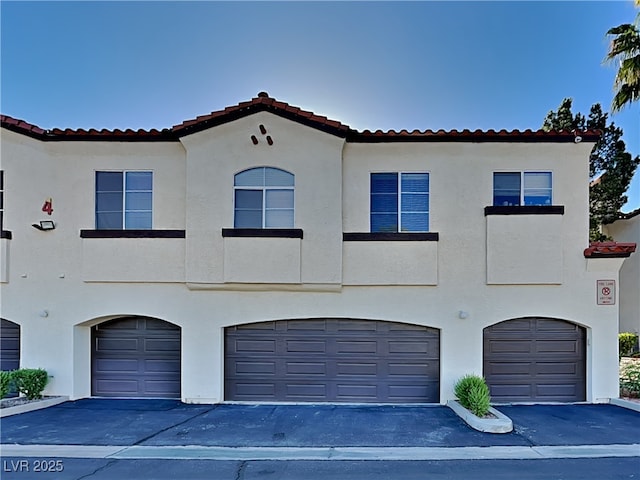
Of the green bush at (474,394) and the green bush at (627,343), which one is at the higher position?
the green bush at (474,394)

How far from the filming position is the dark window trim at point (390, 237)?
33.0ft

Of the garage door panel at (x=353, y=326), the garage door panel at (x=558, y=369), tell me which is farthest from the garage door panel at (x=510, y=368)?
the garage door panel at (x=353, y=326)

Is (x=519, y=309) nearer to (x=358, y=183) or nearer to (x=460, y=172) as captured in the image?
(x=460, y=172)

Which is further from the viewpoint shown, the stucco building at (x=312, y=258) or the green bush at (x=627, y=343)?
the green bush at (x=627, y=343)

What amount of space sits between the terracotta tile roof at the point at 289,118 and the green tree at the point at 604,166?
30.1 feet

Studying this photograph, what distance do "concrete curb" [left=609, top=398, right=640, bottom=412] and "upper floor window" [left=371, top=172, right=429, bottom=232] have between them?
639 cm

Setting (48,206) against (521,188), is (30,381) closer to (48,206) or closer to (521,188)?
(48,206)

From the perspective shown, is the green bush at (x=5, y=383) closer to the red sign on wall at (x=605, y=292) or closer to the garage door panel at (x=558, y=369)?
the garage door panel at (x=558, y=369)

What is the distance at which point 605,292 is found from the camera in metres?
10.0

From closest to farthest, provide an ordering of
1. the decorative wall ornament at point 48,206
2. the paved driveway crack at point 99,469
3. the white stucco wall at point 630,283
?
1. the paved driveway crack at point 99,469
2. the decorative wall ornament at point 48,206
3. the white stucco wall at point 630,283

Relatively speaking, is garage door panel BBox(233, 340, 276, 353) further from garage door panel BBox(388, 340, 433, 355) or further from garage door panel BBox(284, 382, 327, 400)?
garage door panel BBox(388, 340, 433, 355)

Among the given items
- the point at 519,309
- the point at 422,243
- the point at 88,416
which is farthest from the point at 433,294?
the point at 88,416

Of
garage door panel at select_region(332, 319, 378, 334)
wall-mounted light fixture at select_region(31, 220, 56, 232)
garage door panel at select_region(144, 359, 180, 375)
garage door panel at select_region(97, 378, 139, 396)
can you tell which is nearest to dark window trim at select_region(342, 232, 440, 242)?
garage door panel at select_region(332, 319, 378, 334)

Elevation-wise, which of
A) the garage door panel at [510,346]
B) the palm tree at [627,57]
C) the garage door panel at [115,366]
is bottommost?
the garage door panel at [115,366]
